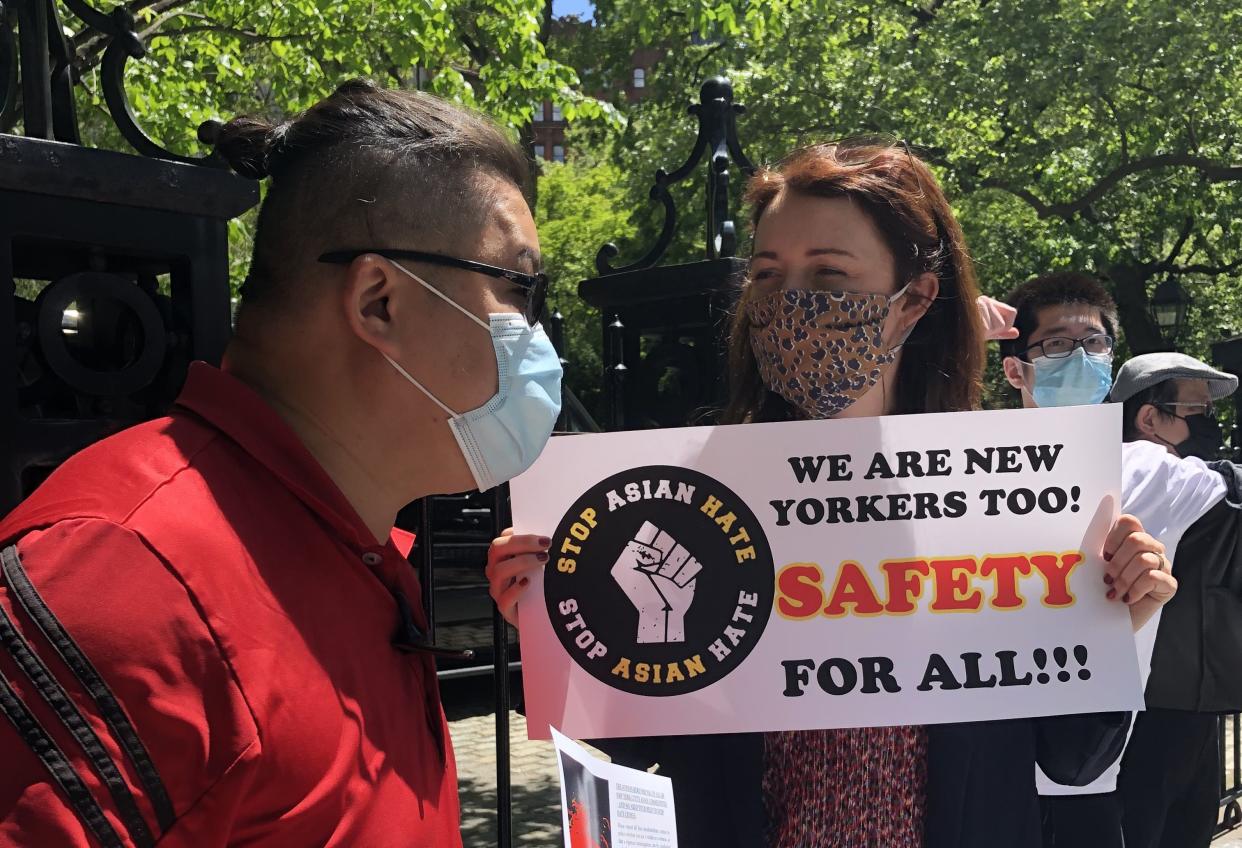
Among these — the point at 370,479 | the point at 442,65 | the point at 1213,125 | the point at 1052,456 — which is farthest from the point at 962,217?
the point at 370,479

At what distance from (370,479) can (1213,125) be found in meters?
14.3

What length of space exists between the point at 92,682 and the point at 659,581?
115cm

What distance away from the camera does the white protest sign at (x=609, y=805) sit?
5.53ft

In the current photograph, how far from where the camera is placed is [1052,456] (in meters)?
2.11

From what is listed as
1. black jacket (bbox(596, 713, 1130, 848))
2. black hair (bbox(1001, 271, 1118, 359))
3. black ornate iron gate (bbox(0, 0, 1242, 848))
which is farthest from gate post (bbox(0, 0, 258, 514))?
black hair (bbox(1001, 271, 1118, 359))

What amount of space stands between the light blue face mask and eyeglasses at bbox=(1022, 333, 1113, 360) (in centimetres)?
295

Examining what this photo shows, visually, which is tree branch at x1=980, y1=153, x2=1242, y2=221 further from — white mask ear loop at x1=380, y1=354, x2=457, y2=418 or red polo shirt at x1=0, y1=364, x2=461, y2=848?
red polo shirt at x1=0, y1=364, x2=461, y2=848

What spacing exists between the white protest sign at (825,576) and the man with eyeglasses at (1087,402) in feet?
2.96

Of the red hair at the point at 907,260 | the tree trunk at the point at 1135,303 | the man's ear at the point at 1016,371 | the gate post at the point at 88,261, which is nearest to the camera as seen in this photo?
the gate post at the point at 88,261

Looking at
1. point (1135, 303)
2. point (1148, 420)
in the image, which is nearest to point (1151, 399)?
point (1148, 420)

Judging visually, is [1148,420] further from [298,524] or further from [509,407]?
[298,524]

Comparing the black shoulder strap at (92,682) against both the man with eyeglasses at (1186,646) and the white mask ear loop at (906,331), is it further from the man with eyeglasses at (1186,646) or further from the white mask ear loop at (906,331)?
the man with eyeglasses at (1186,646)

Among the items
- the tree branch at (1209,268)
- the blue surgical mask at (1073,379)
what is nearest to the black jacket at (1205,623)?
the blue surgical mask at (1073,379)

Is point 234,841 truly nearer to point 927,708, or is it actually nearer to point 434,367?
point 434,367
